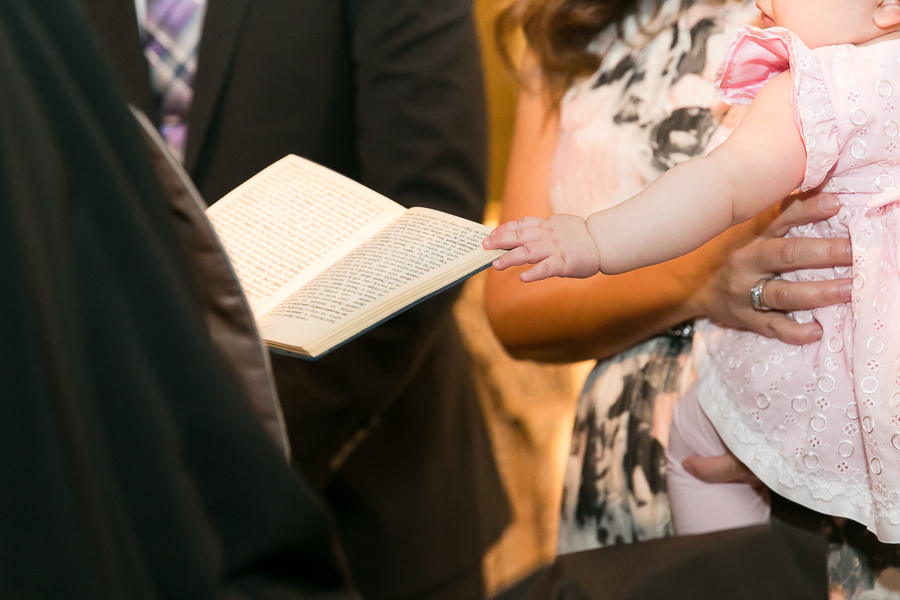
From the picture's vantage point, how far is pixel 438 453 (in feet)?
5.10

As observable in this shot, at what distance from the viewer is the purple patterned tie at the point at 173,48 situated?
1.26 m

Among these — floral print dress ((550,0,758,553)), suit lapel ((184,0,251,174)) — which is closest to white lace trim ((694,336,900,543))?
floral print dress ((550,0,758,553))

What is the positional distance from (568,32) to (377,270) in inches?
30.9

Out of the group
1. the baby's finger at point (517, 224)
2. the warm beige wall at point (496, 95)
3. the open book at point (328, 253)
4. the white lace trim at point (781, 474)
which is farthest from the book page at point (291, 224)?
the warm beige wall at point (496, 95)

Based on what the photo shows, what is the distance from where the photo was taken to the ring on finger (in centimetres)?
91

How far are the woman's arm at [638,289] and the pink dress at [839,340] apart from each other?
0.03m

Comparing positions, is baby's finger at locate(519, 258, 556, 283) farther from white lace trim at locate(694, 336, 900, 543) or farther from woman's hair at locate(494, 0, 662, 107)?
woman's hair at locate(494, 0, 662, 107)

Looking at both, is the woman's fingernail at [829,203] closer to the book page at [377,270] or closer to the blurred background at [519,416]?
the book page at [377,270]

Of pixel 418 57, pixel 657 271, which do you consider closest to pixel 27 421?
pixel 657 271

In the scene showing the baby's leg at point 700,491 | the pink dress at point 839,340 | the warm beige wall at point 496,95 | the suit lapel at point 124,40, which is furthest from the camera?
the warm beige wall at point 496,95

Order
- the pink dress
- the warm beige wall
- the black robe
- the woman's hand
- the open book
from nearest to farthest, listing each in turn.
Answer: the black robe → the open book → the pink dress → the woman's hand → the warm beige wall

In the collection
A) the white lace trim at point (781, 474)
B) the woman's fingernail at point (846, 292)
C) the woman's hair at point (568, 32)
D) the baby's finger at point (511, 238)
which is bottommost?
the white lace trim at point (781, 474)

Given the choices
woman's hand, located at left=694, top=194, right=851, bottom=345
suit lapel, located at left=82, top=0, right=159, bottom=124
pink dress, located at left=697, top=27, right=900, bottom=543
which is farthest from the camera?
suit lapel, located at left=82, top=0, right=159, bottom=124

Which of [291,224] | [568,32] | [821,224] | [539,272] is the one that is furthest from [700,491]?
[568,32]
